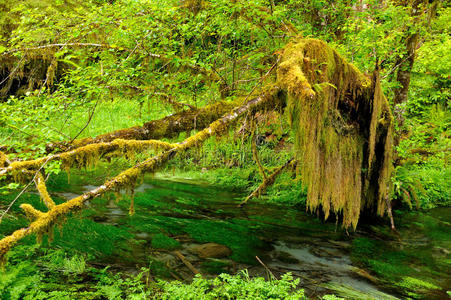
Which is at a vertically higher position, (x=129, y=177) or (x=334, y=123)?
(x=334, y=123)

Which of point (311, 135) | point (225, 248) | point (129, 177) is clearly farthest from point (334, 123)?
point (129, 177)

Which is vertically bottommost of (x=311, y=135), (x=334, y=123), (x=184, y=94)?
(x=311, y=135)

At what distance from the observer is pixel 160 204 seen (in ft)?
28.8

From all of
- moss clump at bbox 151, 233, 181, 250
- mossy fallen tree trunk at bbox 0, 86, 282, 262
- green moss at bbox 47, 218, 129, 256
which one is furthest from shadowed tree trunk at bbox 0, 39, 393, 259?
moss clump at bbox 151, 233, 181, 250

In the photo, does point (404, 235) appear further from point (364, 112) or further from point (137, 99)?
point (137, 99)

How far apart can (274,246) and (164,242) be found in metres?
2.25

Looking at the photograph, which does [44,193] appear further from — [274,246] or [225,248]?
[274,246]

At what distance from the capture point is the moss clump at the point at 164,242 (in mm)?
6020

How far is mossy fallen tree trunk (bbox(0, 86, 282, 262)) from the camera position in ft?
10.4

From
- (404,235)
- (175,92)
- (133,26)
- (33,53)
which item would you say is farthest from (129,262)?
(404,235)

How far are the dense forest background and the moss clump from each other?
0.72 meters

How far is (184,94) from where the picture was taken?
7328 mm

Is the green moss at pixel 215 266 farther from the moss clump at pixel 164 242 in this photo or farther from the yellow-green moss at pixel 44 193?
the yellow-green moss at pixel 44 193

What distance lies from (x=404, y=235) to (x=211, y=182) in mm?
6507
